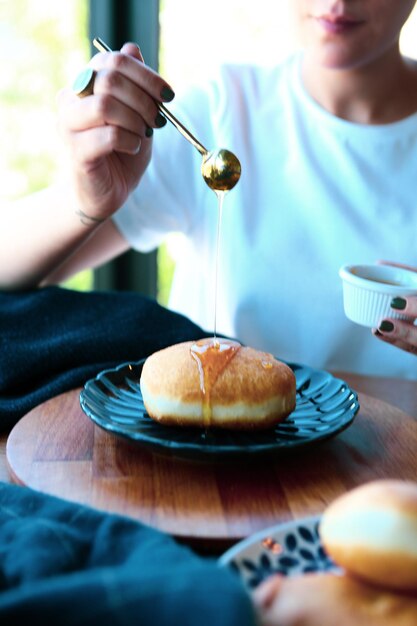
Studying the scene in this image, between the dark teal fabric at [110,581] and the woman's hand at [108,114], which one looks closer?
the dark teal fabric at [110,581]

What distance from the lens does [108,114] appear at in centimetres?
109

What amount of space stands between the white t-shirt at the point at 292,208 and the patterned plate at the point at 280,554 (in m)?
0.86

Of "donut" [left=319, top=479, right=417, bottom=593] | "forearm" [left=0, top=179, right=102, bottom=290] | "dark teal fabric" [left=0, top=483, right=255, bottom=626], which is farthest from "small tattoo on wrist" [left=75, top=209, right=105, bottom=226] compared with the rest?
"donut" [left=319, top=479, right=417, bottom=593]

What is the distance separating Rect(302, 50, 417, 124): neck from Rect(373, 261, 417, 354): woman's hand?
63 centimetres

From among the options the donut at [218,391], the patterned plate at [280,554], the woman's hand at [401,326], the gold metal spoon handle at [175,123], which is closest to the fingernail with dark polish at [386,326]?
the woman's hand at [401,326]

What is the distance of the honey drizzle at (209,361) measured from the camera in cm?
85

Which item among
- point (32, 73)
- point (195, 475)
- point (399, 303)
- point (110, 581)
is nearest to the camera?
point (110, 581)

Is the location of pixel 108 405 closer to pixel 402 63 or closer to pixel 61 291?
pixel 61 291

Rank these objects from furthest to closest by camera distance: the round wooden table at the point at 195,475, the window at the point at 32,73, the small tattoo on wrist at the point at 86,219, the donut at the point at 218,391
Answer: the window at the point at 32,73, the small tattoo on wrist at the point at 86,219, the donut at the point at 218,391, the round wooden table at the point at 195,475

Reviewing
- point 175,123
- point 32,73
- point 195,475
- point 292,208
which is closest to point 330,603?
point 195,475

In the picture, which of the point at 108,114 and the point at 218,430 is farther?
the point at 108,114

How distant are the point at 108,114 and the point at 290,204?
55 centimetres

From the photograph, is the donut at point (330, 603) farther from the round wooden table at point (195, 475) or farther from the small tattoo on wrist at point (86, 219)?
the small tattoo on wrist at point (86, 219)

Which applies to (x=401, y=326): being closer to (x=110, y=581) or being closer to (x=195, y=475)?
(x=195, y=475)
